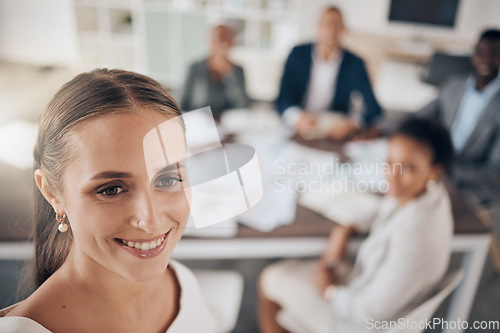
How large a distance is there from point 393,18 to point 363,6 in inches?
52.5

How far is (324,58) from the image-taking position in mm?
1692

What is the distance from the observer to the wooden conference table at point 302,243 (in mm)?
988

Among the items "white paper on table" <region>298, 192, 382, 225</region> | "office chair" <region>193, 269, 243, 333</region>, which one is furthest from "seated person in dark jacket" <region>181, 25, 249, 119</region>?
"office chair" <region>193, 269, 243, 333</region>

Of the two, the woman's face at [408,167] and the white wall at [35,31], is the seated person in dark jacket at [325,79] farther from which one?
the white wall at [35,31]

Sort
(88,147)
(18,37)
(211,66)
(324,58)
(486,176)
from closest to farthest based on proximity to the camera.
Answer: (88,147) < (18,37) < (486,176) < (211,66) < (324,58)

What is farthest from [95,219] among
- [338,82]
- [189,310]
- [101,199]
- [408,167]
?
[338,82]

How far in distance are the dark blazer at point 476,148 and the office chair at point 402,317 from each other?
0.46 meters

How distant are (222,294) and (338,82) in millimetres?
1087

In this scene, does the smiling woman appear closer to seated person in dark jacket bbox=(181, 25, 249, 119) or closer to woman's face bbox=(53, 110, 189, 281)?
woman's face bbox=(53, 110, 189, 281)

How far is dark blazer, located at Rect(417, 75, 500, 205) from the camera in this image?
1.10m

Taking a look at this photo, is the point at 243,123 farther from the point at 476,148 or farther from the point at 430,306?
the point at 430,306

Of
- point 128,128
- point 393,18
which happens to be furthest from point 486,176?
point 128,128

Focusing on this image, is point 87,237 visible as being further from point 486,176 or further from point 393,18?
point 393,18

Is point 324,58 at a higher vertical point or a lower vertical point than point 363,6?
lower
